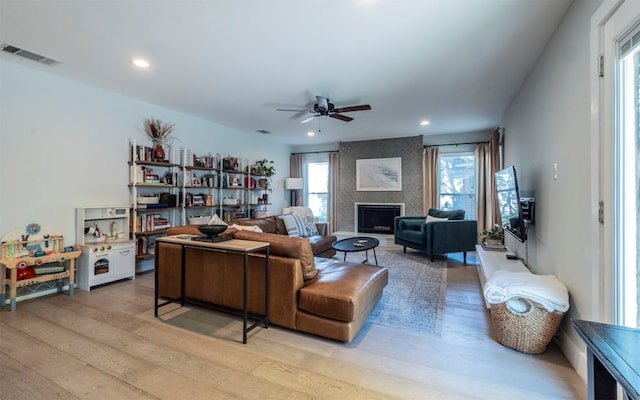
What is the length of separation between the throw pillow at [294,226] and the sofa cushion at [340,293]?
2224 millimetres

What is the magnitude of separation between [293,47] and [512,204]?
110 inches

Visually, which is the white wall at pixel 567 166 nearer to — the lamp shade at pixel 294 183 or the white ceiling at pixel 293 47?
the white ceiling at pixel 293 47

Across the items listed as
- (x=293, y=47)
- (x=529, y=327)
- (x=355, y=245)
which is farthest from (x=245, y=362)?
(x=293, y=47)

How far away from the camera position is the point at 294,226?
4973 millimetres

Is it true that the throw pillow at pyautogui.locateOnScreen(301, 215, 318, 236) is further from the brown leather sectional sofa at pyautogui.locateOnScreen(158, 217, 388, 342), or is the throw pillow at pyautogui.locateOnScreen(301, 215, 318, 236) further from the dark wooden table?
the dark wooden table

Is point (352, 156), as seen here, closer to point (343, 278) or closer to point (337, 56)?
point (337, 56)

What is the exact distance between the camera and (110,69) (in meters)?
3.09

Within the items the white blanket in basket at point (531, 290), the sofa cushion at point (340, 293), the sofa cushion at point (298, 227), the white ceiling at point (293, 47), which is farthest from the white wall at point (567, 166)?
the sofa cushion at point (298, 227)

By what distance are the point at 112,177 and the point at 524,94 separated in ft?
18.2

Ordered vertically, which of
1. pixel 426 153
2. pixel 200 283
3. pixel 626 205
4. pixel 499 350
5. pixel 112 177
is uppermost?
pixel 426 153

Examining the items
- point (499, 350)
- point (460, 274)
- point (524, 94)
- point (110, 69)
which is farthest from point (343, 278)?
point (110, 69)

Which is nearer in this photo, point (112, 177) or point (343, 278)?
point (343, 278)

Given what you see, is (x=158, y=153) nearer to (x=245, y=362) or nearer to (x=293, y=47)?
(x=293, y=47)

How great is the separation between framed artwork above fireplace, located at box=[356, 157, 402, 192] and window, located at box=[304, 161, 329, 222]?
1.03 meters
